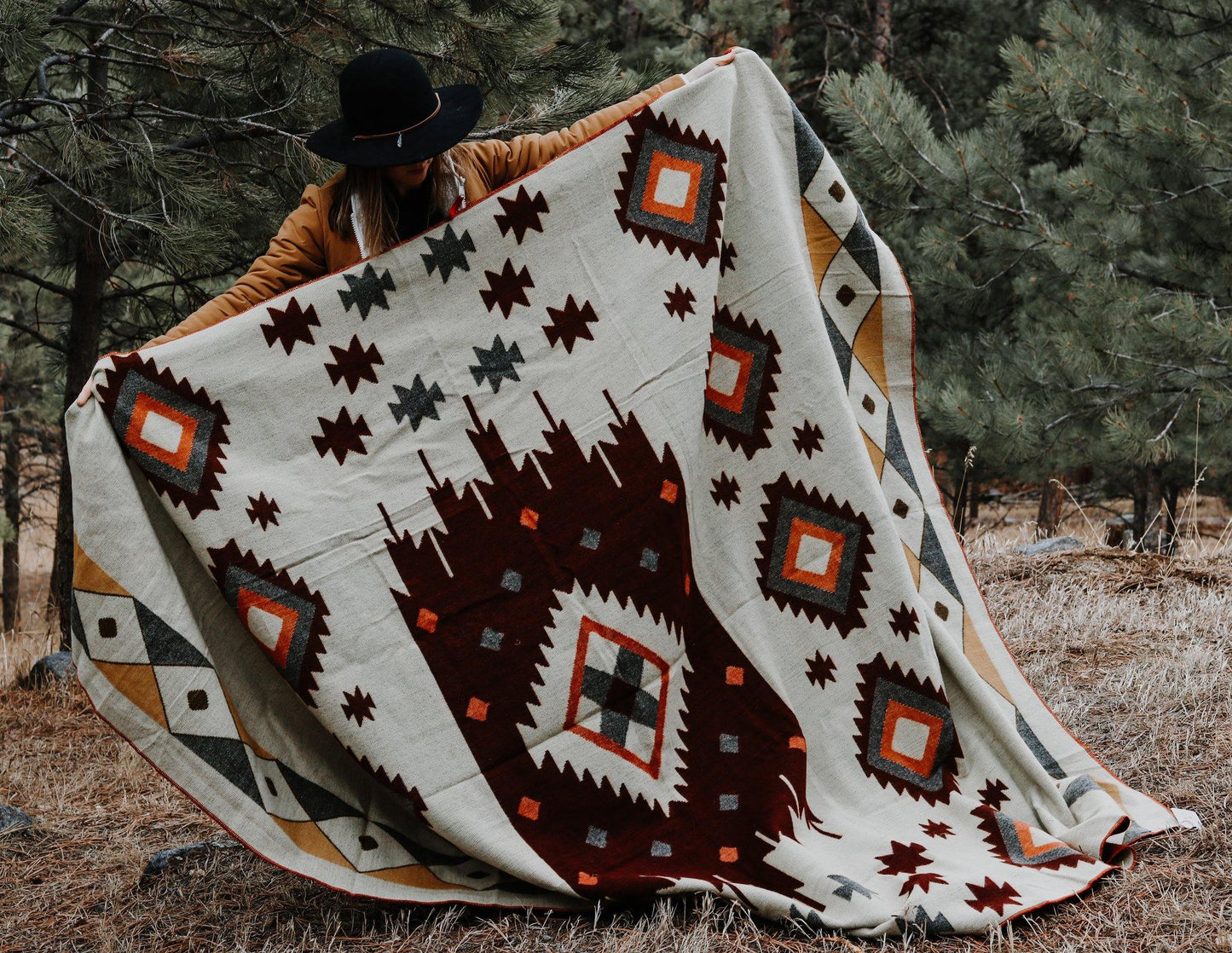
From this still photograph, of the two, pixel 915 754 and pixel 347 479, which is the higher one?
pixel 347 479

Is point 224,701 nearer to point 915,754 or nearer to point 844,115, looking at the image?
point 915,754

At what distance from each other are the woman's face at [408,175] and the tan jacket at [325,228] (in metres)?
0.12

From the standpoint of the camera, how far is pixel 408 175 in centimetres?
246

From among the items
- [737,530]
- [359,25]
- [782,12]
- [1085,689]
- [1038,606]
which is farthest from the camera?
[782,12]

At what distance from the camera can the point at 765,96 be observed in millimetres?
2734

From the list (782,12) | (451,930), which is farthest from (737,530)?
(782,12)

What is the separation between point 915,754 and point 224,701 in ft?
5.23

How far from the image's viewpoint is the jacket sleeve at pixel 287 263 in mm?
2477

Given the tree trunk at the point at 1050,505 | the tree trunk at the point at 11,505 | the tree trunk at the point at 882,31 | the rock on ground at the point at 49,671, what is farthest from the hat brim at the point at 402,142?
the tree trunk at the point at 1050,505

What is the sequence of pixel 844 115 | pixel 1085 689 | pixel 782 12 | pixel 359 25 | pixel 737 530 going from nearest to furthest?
pixel 737 530
pixel 1085 689
pixel 359 25
pixel 844 115
pixel 782 12

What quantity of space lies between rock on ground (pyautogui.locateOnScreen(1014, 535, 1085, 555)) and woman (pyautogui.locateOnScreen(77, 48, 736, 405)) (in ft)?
11.5

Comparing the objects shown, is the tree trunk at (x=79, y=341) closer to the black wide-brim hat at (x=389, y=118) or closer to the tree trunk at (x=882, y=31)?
the black wide-brim hat at (x=389, y=118)

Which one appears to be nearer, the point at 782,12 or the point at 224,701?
the point at 224,701

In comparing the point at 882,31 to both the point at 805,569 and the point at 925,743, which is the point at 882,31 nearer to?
the point at 805,569
